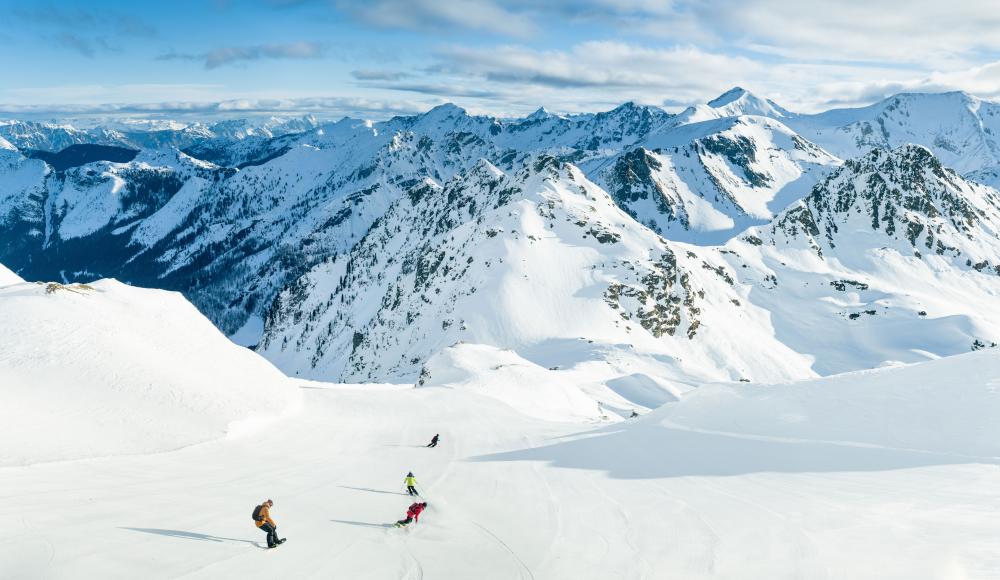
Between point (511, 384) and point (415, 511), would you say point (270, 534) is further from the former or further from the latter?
point (511, 384)

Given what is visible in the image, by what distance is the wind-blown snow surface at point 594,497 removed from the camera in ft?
45.5

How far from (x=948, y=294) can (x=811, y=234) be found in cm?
4004

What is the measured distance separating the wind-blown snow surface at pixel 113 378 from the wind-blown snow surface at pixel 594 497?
3.99ft

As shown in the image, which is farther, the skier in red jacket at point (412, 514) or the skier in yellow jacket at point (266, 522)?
the skier in red jacket at point (412, 514)

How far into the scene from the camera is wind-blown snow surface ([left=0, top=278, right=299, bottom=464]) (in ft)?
76.7

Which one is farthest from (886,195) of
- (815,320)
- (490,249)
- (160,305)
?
(160,305)

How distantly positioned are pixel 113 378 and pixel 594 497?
78.8ft

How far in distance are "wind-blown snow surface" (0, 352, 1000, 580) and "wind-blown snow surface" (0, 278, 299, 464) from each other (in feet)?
3.99

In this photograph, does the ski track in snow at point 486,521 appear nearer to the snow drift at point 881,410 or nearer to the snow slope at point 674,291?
the snow drift at point 881,410

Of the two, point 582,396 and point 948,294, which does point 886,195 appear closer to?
point 948,294

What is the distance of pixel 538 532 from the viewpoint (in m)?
16.9

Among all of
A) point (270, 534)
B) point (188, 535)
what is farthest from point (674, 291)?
point (188, 535)

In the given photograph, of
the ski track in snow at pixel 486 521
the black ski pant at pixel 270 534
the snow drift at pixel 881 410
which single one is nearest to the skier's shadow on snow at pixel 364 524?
the ski track in snow at pixel 486 521

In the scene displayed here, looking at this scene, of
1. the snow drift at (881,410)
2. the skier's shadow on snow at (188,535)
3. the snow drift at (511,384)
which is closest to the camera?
the skier's shadow on snow at (188,535)
